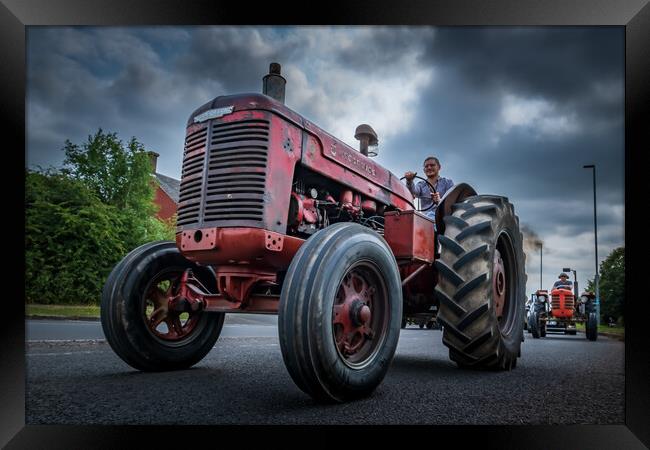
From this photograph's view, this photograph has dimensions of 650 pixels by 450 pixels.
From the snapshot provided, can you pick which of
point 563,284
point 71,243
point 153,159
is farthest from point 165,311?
point 563,284

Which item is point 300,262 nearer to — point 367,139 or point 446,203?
point 446,203

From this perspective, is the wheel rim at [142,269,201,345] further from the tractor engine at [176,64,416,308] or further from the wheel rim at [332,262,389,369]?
the wheel rim at [332,262,389,369]

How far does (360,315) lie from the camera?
2.64 metres

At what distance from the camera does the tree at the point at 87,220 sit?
21.3 feet

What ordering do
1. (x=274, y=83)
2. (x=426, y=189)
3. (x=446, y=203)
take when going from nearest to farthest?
(x=274, y=83) < (x=446, y=203) < (x=426, y=189)

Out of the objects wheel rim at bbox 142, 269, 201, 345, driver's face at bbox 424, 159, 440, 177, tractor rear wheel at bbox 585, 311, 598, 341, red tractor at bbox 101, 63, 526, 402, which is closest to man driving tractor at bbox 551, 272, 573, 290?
tractor rear wheel at bbox 585, 311, 598, 341

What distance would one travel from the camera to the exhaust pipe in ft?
11.0

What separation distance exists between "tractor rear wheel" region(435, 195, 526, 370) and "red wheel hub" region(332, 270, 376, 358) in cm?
81

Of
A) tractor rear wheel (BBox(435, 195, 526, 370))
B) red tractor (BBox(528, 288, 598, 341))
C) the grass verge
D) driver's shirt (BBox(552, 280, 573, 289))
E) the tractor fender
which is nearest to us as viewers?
tractor rear wheel (BBox(435, 195, 526, 370))

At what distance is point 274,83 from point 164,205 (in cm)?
1276

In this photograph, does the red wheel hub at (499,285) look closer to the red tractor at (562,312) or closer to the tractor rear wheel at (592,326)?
the red tractor at (562,312)

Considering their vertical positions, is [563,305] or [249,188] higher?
[249,188]

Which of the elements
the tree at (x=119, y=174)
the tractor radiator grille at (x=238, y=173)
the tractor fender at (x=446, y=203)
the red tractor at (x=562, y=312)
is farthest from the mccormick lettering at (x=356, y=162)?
the red tractor at (x=562, y=312)

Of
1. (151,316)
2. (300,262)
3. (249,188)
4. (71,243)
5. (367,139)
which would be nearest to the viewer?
(300,262)
